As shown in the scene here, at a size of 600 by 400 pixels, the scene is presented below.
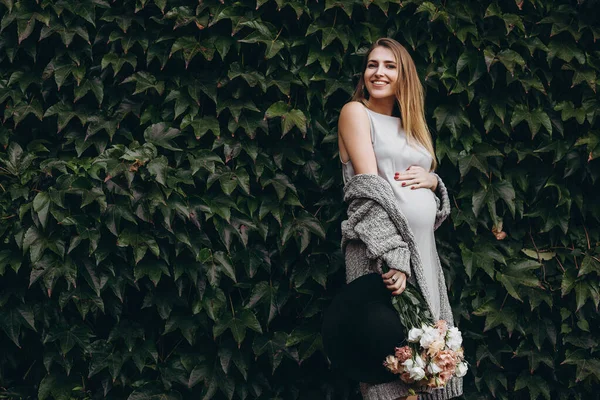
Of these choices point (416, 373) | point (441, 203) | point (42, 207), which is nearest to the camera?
point (416, 373)

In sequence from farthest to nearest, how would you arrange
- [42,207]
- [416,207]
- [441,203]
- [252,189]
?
[252,189], [441,203], [42,207], [416,207]

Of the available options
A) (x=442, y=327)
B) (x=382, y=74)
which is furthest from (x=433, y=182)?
(x=442, y=327)

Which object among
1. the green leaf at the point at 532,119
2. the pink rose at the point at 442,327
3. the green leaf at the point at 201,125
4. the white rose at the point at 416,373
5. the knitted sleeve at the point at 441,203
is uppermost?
the green leaf at the point at 201,125

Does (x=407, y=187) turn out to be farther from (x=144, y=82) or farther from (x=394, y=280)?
(x=144, y=82)

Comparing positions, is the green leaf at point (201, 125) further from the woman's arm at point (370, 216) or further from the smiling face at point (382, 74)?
the smiling face at point (382, 74)

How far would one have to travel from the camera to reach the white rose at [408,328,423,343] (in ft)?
8.80

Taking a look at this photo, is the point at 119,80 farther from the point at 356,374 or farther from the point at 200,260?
the point at 356,374

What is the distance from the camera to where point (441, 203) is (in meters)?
3.22

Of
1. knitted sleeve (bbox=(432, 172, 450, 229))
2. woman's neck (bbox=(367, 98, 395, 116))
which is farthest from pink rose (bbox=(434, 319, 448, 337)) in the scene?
woman's neck (bbox=(367, 98, 395, 116))

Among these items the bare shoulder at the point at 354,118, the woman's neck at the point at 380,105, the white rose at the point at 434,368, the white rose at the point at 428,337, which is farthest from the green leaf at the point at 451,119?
the white rose at the point at 434,368

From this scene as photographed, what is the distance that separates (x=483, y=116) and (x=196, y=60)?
4.91ft

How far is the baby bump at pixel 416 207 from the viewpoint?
2934mm

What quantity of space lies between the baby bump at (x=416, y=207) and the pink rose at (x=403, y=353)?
1.74 feet

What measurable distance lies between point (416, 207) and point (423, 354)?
2.09ft
